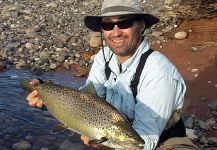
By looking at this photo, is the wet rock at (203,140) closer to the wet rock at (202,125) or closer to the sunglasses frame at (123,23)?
the wet rock at (202,125)

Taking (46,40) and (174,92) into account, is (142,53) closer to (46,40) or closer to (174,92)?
(174,92)

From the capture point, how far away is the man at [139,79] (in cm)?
423

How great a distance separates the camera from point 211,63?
10.8 metres

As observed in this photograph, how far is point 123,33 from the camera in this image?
4512 millimetres

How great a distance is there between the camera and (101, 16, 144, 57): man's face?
14.7 ft

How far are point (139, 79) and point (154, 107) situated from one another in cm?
37

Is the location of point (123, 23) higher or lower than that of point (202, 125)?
higher

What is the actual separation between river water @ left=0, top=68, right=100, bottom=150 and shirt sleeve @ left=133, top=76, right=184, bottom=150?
10.5ft

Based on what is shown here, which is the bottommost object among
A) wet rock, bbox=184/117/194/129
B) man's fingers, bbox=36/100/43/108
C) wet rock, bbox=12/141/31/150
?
wet rock, bbox=12/141/31/150

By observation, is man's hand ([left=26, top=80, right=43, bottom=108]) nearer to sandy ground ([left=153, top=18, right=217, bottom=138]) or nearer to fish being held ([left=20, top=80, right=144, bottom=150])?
fish being held ([left=20, top=80, right=144, bottom=150])

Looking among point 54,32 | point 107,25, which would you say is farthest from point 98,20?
point 54,32

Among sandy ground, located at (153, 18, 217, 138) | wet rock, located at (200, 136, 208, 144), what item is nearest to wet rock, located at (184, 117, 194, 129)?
sandy ground, located at (153, 18, 217, 138)

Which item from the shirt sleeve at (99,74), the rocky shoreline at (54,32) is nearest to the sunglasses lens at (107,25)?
the shirt sleeve at (99,74)

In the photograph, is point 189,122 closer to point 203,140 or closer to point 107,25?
point 203,140
